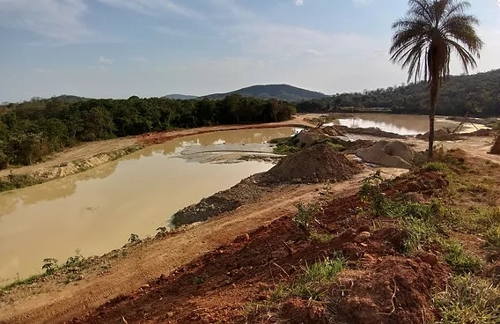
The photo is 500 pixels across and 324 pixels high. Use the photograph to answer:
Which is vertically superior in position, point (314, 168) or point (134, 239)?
point (314, 168)

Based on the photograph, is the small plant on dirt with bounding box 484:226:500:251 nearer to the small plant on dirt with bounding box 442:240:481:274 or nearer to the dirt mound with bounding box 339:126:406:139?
the small plant on dirt with bounding box 442:240:481:274

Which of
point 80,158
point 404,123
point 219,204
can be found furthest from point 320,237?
point 404,123

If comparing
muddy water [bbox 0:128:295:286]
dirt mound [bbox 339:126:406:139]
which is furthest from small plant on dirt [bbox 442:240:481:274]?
dirt mound [bbox 339:126:406:139]

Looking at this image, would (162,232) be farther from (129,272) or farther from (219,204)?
(219,204)

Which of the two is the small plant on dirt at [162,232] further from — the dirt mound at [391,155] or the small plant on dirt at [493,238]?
the dirt mound at [391,155]

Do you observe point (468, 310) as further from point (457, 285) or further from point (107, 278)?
point (107, 278)

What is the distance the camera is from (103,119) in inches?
1578

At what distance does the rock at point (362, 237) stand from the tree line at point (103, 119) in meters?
24.4

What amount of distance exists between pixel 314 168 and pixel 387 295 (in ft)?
45.7

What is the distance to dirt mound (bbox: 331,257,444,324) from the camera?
353 centimetres

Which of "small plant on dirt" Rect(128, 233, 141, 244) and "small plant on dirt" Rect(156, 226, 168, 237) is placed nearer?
"small plant on dirt" Rect(128, 233, 141, 244)

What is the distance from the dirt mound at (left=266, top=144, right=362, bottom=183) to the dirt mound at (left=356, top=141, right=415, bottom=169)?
308cm

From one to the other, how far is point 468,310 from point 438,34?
39.6ft

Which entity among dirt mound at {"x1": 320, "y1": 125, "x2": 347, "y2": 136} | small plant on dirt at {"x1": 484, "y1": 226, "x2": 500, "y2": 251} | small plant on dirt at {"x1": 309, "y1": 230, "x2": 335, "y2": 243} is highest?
small plant on dirt at {"x1": 484, "y1": 226, "x2": 500, "y2": 251}
